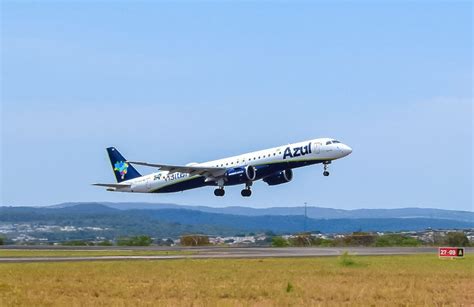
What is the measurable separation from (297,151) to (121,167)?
26.2 m

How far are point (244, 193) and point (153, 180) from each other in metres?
9.93

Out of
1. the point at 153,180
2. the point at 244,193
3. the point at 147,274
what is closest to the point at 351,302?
the point at 147,274

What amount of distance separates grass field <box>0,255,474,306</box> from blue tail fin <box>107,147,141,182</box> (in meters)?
48.1

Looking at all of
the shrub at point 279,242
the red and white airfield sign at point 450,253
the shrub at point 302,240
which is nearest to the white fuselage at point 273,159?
the shrub at point 279,242

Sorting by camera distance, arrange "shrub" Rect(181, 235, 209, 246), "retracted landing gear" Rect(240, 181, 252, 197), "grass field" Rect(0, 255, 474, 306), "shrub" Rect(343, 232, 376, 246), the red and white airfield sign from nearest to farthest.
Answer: "grass field" Rect(0, 255, 474, 306) → the red and white airfield sign → "retracted landing gear" Rect(240, 181, 252, 197) → "shrub" Rect(343, 232, 376, 246) → "shrub" Rect(181, 235, 209, 246)

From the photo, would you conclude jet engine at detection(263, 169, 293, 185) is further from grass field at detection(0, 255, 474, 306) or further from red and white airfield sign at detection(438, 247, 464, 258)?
grass field at detection(0, 255, 474, 306)

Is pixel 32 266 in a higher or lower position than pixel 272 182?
lower

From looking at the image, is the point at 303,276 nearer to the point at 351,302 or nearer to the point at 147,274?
the point at 147,274

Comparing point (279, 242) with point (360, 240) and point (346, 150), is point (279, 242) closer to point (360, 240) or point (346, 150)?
point (360, 240)

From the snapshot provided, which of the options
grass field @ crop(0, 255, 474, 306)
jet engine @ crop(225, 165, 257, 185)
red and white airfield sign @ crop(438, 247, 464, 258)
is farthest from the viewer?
jet engine @ crop(225, 165, 257, 185)

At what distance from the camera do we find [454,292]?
35.2 m

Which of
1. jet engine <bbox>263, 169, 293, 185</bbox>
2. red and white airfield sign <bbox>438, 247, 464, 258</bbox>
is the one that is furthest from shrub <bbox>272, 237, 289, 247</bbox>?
red and white airfield sign <bbox>438, 247, 464, 258</bbox>

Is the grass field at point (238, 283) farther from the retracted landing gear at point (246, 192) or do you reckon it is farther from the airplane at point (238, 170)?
the retracted landing gear at point (246, 192)

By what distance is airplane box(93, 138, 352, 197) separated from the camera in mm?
80500
